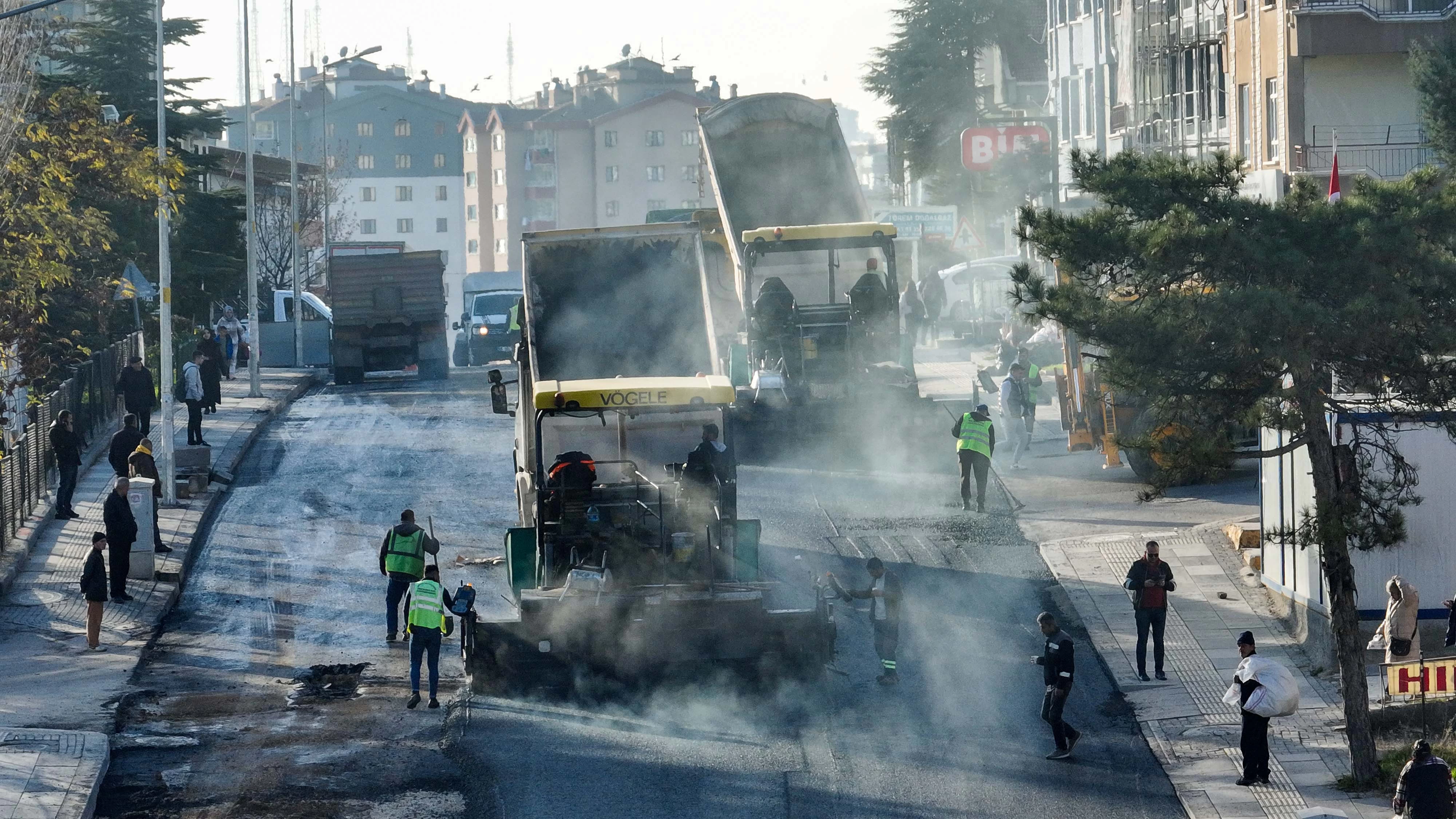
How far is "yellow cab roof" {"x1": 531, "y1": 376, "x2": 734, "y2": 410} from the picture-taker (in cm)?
1536

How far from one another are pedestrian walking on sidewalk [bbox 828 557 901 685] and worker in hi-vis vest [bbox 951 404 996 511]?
23.3 ft

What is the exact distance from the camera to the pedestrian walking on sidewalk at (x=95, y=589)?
16.7 m

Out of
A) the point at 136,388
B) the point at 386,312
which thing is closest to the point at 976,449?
the point at 136,388

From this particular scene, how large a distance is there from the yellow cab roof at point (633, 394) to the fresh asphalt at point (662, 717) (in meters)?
2.64

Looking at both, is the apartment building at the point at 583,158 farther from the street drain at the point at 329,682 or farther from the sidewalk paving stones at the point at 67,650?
the street drain at the point at 329,682

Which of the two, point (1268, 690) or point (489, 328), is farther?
point (489, 328)

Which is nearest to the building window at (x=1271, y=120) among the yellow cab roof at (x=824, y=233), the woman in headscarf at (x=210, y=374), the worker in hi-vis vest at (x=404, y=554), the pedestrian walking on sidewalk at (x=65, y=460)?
the yellow cab roof at (x=824, y=233)

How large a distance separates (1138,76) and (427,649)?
36183 mm

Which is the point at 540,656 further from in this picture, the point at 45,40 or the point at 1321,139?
the point at 1321,139

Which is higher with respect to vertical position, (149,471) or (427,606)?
(149,471)

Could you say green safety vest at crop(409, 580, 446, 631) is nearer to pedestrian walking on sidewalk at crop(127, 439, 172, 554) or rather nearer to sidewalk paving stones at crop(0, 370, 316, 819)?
sidewalk paving stones at crop(0, 370, 316, 819)

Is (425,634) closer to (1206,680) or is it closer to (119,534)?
(119,534)

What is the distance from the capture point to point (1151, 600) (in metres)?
15.4

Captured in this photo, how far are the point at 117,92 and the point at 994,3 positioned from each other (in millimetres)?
41084
